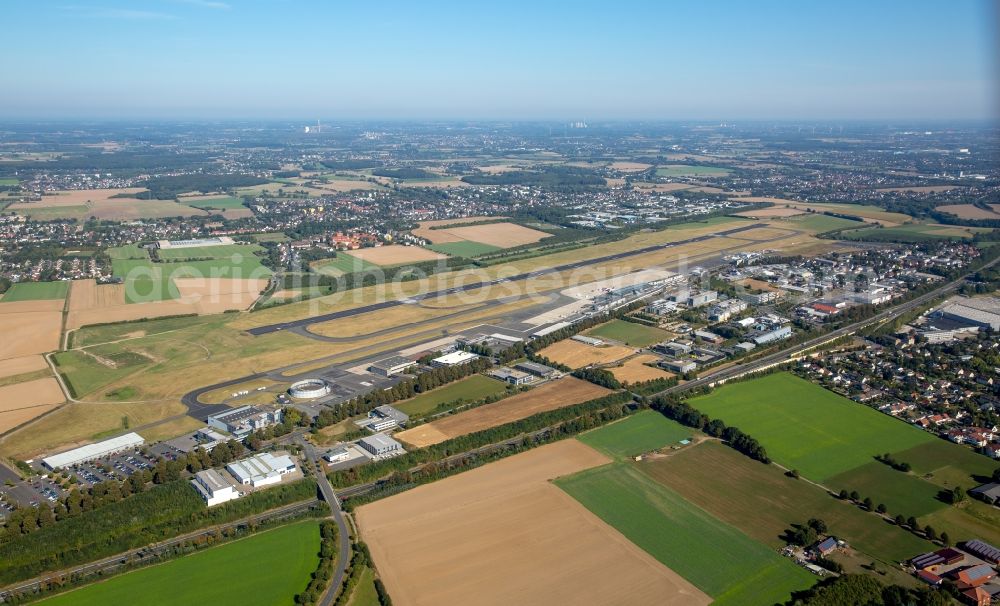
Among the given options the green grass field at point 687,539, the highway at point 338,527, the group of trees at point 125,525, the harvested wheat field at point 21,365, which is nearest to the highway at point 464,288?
the harvested wheat field at point 21,365

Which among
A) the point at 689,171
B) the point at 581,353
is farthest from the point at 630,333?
the point at 689,171

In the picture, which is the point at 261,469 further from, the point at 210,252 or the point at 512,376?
the point at 210,252

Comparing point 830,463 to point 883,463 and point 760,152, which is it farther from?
point 760,152

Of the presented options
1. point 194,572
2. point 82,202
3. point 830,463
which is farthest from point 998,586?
point 82,202

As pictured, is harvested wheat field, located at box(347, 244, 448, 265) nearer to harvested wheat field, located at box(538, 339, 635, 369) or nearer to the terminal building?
harvested wheat field, located at box(538, 339, 635, 369)

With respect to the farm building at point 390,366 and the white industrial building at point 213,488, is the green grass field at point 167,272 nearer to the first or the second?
the farm building at point 390,366
